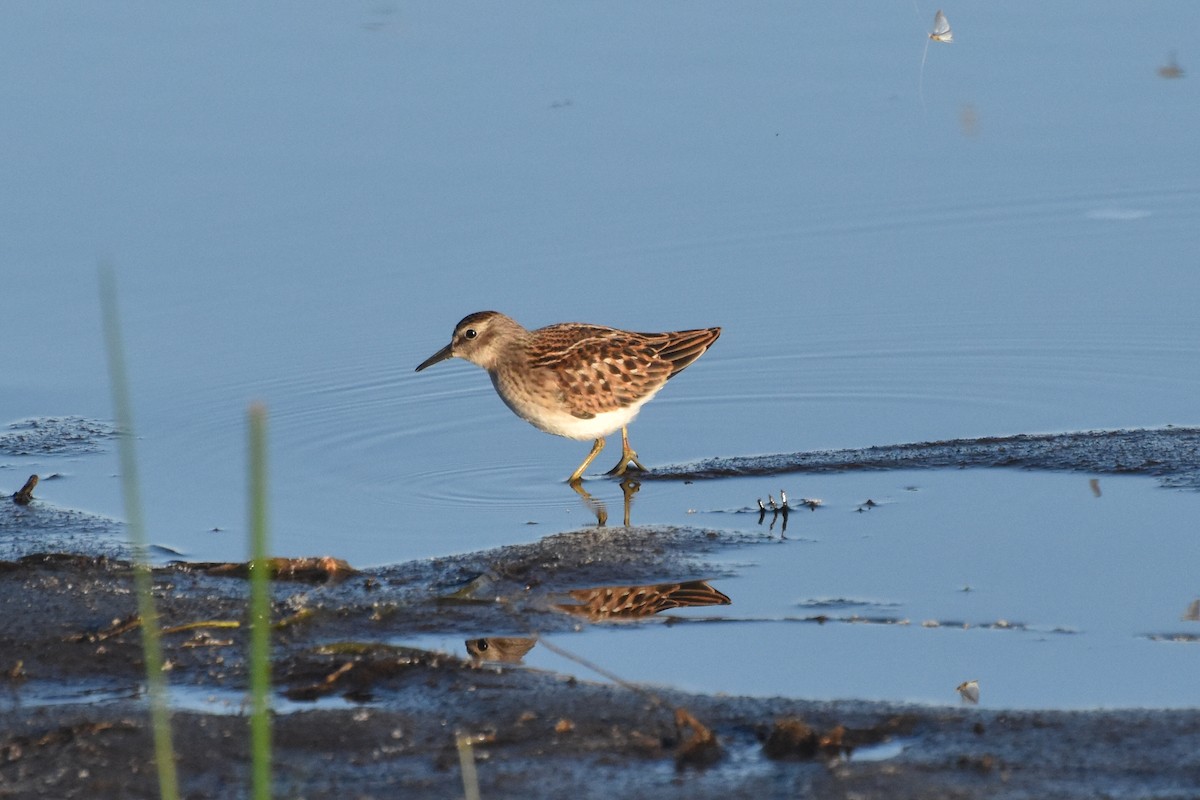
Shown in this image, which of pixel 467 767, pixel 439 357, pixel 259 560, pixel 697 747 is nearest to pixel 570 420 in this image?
pixel 439 357

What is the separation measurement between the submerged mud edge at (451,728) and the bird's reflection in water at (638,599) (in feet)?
0.56

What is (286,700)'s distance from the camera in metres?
5.37

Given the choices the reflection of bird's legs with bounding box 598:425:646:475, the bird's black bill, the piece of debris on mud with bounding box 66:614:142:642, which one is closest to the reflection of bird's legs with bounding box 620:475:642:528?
the reflection of bird's legs with bounding box 598:425:646:475

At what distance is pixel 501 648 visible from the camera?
586 cm

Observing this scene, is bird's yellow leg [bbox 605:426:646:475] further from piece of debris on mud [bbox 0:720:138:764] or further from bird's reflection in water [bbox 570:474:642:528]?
piece of debris on mud [bbox 0:720:138:764]

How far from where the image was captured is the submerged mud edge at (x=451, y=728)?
458 centimetres

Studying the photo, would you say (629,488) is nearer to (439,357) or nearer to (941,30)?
(439,357)

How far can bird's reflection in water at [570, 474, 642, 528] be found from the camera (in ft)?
24.6

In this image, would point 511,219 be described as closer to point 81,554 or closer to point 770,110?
point 770,110

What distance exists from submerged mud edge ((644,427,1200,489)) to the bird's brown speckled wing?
0.51m

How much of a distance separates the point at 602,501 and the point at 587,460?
0.59 meters

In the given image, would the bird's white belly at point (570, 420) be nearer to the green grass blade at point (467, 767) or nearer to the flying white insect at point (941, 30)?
the green grass blade at point (467, 767)

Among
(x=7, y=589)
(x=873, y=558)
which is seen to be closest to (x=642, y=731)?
(x=873, y=558)

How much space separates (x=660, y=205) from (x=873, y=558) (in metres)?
4.54
